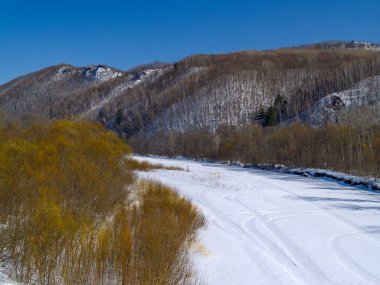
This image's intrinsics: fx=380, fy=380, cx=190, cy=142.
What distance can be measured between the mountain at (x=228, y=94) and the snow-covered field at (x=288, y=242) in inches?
991

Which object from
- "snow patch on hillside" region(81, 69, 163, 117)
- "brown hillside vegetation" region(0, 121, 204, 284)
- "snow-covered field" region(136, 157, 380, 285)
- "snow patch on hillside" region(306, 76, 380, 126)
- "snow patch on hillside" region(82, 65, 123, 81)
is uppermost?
"snow patch on hillside" region(82, 65, 123, 81)

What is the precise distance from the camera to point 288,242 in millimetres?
8367

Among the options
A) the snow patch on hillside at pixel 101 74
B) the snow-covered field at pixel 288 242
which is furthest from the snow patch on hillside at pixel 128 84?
the snow-covered field at pixel 288 242

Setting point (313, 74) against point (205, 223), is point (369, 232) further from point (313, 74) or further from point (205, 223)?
point (313, 74)

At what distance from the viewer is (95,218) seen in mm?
7082

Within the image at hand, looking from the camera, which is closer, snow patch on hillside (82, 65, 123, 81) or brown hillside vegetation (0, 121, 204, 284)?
brown hillside vegetation (0, 121, 204, 284)

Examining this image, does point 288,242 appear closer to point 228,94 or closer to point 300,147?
point 300,147

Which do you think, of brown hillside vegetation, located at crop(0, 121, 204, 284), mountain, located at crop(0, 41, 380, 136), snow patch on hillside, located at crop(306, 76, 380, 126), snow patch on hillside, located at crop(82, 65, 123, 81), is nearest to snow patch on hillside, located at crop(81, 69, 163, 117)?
mountain, located at crop(0, 41, 380, 136)

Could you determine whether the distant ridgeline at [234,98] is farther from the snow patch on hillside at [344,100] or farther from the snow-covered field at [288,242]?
the snow-covered field at [288,242]

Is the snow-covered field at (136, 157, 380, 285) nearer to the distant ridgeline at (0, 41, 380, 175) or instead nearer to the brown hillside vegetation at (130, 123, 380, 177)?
the brown hillside vegetation at (130, 123, 380, 177)

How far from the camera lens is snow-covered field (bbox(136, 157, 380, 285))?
6.34m

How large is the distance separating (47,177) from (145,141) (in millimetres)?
69969

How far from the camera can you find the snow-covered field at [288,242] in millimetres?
6340

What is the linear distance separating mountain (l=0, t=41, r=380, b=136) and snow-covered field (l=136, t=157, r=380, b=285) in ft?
82.6
